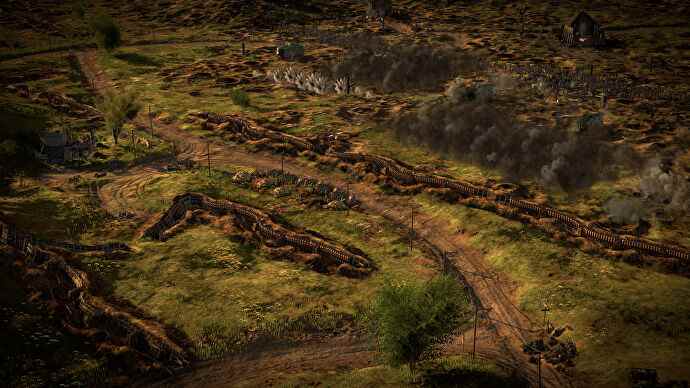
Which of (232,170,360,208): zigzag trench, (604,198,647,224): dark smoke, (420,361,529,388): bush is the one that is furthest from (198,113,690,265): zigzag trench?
(420,361,529,388): bush

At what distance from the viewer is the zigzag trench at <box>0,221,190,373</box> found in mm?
41594

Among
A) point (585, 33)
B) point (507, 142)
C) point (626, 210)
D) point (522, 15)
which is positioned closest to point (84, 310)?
point (626, 210)

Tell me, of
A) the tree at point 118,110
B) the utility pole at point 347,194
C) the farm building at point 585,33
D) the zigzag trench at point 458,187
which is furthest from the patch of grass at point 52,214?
the farm building at point 585,33

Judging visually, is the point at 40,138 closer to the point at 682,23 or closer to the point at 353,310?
the point at 353,310

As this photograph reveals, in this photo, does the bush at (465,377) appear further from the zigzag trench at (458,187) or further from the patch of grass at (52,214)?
the patch of grass at (52,214)

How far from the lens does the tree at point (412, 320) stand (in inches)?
1454

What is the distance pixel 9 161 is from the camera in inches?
2921

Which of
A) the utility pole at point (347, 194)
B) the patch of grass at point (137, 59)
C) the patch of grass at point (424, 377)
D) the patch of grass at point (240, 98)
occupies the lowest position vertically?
the patch of grass at point (424, 377)

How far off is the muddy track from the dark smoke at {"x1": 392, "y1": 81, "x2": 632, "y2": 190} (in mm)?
14645

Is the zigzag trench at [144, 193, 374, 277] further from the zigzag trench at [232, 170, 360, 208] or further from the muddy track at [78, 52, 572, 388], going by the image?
the muddy track at [78, 52, 572, 388]

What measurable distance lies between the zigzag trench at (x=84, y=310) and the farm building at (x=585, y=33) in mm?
102008

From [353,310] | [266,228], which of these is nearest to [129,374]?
[353,310]

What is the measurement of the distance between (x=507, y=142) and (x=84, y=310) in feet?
172

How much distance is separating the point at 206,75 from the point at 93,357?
268ft
